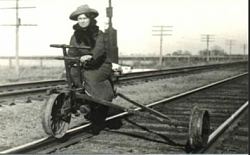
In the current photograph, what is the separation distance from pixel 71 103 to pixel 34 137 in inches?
38.8

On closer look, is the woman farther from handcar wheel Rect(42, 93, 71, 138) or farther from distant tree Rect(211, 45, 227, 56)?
distant tree Rect(211, 45, 227, 56)

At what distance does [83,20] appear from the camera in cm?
550

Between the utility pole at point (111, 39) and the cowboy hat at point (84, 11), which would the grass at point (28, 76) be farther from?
the cowboy hat at point (84, 11)

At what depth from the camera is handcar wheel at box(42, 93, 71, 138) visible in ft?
16.5

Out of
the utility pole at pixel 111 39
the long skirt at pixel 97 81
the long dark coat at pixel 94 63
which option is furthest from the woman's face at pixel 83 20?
Result: the utility pole at pixel 111 39

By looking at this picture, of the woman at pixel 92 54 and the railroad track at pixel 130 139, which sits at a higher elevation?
the woman at pixel 92 54

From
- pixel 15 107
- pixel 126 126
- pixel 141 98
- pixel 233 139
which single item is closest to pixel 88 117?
pixel 126 126

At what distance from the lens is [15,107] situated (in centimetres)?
874

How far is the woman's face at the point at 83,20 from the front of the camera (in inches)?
216

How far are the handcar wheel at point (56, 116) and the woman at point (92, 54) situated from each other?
1.38 feet

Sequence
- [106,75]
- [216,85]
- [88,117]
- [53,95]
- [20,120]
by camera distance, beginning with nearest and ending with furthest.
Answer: [53,95] → [106,75] → [88,117] → [20,120] → [216,85]

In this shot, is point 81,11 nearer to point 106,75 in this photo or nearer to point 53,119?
point 106,75

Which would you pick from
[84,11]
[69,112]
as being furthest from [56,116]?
[84,11]

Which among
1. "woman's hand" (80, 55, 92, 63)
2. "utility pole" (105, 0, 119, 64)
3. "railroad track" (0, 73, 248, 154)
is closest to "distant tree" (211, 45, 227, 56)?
"utility pole" (105, 0, 119, 64)
